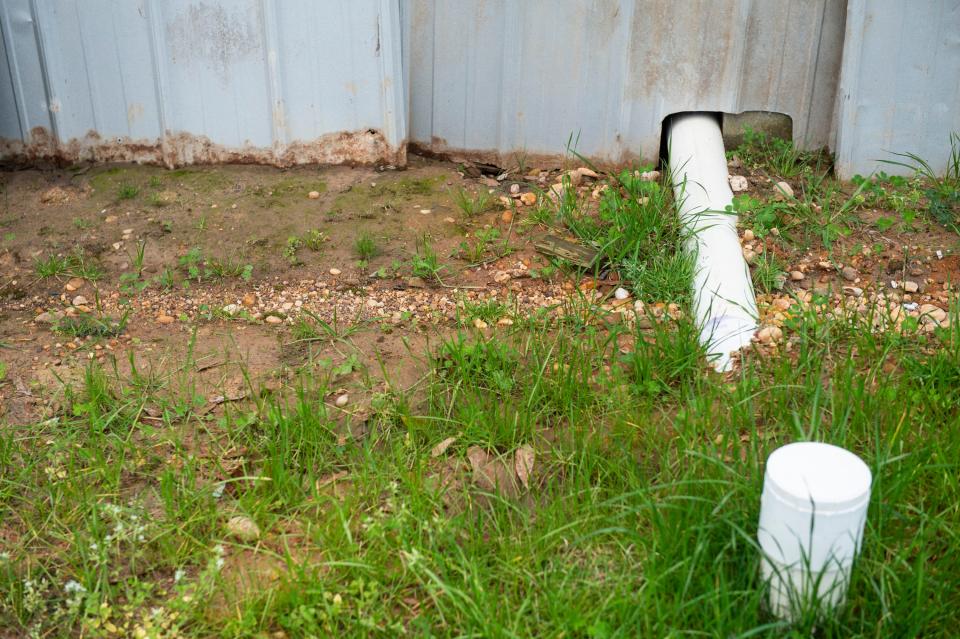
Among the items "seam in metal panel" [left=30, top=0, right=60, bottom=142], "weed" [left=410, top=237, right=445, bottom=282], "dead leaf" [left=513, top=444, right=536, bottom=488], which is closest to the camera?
"dead leaf" [left=513, top=444, right=536, bottom=488]

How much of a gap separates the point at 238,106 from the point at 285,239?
69cm

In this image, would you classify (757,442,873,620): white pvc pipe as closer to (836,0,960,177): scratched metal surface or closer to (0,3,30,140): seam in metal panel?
(836,0,960,177): scratched metal surface

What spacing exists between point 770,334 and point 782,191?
2.77 feet

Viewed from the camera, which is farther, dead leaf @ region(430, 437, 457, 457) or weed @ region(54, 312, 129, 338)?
weed @ region(54, 312, 129, 338)

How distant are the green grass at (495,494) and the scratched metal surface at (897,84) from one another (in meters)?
0.99

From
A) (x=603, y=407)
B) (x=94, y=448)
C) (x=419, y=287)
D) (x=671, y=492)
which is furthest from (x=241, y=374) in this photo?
(x=671, y=492)

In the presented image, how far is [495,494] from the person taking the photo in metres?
2.26

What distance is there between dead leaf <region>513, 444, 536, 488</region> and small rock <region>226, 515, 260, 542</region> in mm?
624

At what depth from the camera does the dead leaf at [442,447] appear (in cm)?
242

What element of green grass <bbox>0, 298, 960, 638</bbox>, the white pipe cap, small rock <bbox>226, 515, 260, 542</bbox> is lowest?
small rock <bbox>226, 515, 260, 542</bbox>

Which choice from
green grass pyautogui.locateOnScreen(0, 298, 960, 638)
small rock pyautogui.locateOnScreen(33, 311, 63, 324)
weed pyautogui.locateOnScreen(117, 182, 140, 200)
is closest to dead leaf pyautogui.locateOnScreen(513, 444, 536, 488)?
green grass pyautogui.locateOnScreen(0, 298, 960, 638)

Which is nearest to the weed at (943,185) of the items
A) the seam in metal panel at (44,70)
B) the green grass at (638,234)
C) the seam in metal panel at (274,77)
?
the green grass at (638,234)

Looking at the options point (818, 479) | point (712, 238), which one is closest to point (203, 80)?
point (712, 238)

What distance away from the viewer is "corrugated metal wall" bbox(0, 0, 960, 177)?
341 cm
